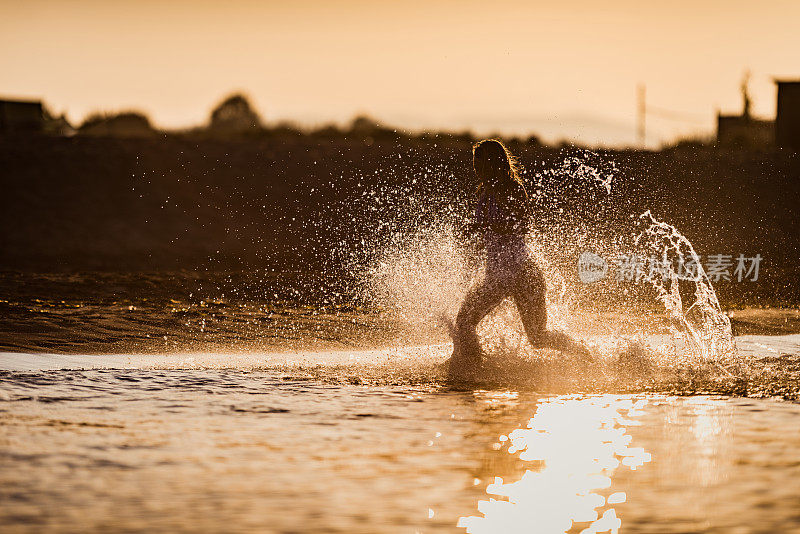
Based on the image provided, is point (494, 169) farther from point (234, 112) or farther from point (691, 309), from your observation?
point (234, 112)

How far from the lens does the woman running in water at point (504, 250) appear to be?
26.8 ft

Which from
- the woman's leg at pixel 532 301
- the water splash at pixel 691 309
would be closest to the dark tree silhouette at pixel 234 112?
the water splash at pixel 691 309

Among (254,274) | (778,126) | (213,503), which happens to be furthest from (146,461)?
(778,126)

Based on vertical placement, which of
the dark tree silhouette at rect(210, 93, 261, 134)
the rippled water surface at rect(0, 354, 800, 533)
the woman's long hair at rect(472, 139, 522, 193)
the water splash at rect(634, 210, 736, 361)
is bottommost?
the rippled water surface at rect(0, 354, 800, 533)

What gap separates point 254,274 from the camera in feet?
68.0

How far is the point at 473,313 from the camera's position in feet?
27.8

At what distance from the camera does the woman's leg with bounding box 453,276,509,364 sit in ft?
27.3

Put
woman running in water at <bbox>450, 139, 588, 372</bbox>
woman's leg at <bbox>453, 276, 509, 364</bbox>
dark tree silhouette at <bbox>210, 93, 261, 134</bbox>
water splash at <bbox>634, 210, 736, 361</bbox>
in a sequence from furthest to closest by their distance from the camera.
Result: 1. dark tree silhouette at <bbox>210, 93, 261, 134</bbox>
2. water splash at <bbox>634, 210, 736, 361</bbox>
3. woman's leg at <bbox>453, 276, 509, 364</bbox>
4. woman running in water at <bbox>450, 139, 588, 372</bbox>

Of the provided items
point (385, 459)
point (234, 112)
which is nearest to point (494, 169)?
point (385, 459)

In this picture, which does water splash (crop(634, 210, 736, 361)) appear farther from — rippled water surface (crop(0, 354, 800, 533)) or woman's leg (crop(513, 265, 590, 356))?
rippled water surface (crop(0, 354, 800, 533))

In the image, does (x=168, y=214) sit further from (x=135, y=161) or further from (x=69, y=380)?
(x=69, y=380)

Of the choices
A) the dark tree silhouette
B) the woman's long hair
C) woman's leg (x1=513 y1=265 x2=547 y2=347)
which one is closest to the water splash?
woman's leg (x1=513 y1=265 x2=547 y2=347)

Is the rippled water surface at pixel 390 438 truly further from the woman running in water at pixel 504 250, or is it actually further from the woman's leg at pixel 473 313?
the woman running in water at pixel 504 250

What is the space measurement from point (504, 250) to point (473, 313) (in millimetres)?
573
